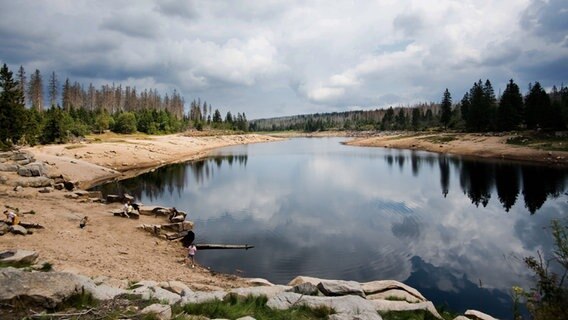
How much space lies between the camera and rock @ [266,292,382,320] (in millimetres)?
9458

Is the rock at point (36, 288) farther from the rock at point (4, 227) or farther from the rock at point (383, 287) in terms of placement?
the rock at point (4, 227)

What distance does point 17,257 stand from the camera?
13539 millimetres

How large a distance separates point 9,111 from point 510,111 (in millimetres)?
99395

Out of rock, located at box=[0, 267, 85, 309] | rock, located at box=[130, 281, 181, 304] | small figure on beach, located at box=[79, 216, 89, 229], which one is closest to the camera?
Answer: rock, located at box=[0, 267, 85, 309]

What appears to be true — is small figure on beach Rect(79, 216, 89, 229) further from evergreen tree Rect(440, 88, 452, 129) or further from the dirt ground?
evergreen tree Rect(440, 88, 452, 129)

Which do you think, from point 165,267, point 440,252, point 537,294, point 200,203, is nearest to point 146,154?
point 200,203

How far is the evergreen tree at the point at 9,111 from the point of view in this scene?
54.0 meters

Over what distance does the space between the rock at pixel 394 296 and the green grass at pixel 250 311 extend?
3.35m

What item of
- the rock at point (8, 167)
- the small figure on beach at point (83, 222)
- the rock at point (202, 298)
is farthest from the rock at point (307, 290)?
the rock at point (8, 167)

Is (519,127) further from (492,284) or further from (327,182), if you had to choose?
(492,284)

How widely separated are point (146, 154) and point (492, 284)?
217ft

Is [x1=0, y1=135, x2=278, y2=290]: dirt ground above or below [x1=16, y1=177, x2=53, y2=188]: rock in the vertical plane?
below

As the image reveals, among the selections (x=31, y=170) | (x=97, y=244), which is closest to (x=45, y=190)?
(x=31, y=170)

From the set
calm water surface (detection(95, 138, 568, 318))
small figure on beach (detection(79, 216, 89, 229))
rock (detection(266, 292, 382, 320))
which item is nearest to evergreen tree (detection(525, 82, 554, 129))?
calm water surface (detection(95, 138, 568, 318))
